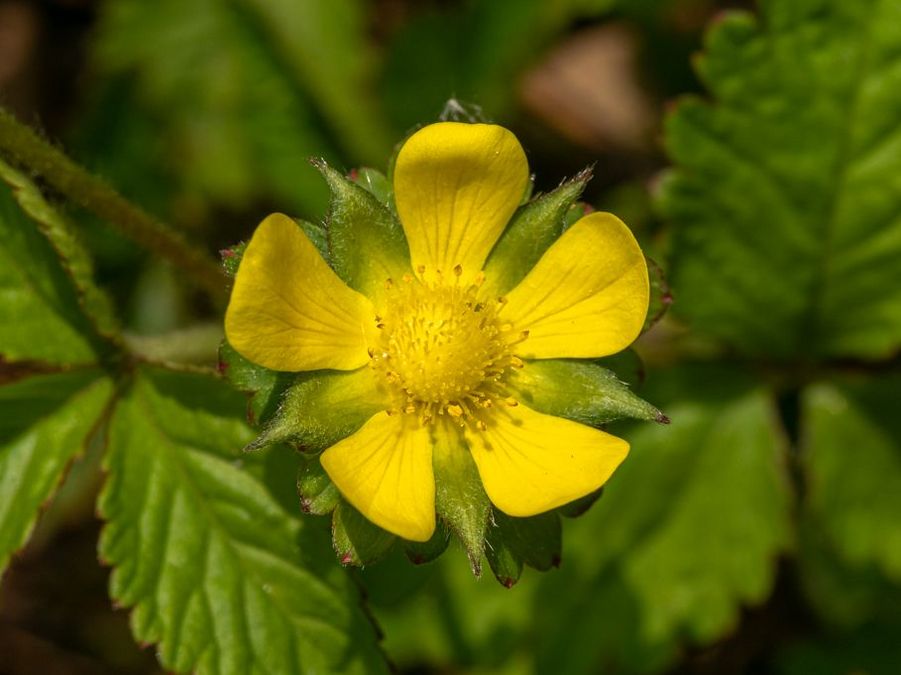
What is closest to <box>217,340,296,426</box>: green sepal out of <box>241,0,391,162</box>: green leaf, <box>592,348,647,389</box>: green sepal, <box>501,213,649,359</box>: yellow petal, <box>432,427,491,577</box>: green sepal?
<box>432,427,491,577</box>: green sepal

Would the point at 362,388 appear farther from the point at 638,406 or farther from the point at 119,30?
the point at 119,30

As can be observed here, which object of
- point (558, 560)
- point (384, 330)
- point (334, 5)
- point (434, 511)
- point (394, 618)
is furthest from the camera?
point (334, 5)

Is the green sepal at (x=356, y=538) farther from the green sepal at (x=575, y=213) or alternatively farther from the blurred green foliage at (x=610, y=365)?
the green sepal at (x=575, y=213)

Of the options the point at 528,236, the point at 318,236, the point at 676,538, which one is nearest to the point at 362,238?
the point at 318,236

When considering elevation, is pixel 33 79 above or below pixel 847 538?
above

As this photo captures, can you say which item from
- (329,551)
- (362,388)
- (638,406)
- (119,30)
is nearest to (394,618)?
(329,551)

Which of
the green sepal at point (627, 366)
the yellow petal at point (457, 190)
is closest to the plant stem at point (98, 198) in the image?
the yellow petal at point (457, 190)

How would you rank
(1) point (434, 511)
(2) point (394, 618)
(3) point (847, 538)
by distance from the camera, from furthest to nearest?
(2) point (394, 618)
(3) point (847, 538)
(1) point (434, 511)
